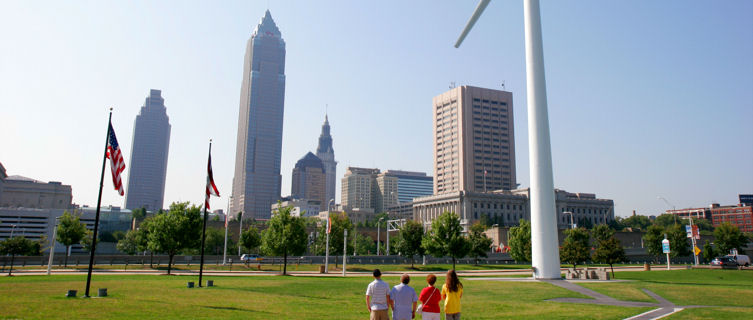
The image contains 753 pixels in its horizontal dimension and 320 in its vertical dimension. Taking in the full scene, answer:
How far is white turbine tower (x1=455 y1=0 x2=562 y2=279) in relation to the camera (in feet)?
127

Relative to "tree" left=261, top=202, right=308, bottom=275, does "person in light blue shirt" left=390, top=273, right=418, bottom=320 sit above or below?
below

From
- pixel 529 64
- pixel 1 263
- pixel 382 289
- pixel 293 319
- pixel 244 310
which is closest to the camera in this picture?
pixel 382 289

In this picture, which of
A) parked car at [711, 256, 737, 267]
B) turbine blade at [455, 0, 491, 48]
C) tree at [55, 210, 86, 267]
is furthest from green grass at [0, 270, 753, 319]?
parked car at [711, 256, 737, 267]

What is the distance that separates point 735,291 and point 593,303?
14207 millimetres

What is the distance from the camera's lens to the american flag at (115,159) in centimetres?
2352

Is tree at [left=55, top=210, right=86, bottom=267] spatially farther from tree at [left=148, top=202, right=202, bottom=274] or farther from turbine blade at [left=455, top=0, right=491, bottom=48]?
turbine blade at [left=455, top=0, right=491, bottom=48]

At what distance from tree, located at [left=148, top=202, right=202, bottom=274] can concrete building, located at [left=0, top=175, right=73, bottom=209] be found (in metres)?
169

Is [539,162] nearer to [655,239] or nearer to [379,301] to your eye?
[379,301]

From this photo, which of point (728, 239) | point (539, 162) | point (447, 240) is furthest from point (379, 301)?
point (728, 239)

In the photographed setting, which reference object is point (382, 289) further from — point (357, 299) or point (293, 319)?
point (357, 299)

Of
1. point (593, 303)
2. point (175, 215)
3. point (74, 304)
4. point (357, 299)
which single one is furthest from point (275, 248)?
point (593, 303)

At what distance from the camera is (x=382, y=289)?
11.9 m

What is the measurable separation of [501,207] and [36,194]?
7249 inches

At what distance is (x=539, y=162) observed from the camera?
39.5 metres
